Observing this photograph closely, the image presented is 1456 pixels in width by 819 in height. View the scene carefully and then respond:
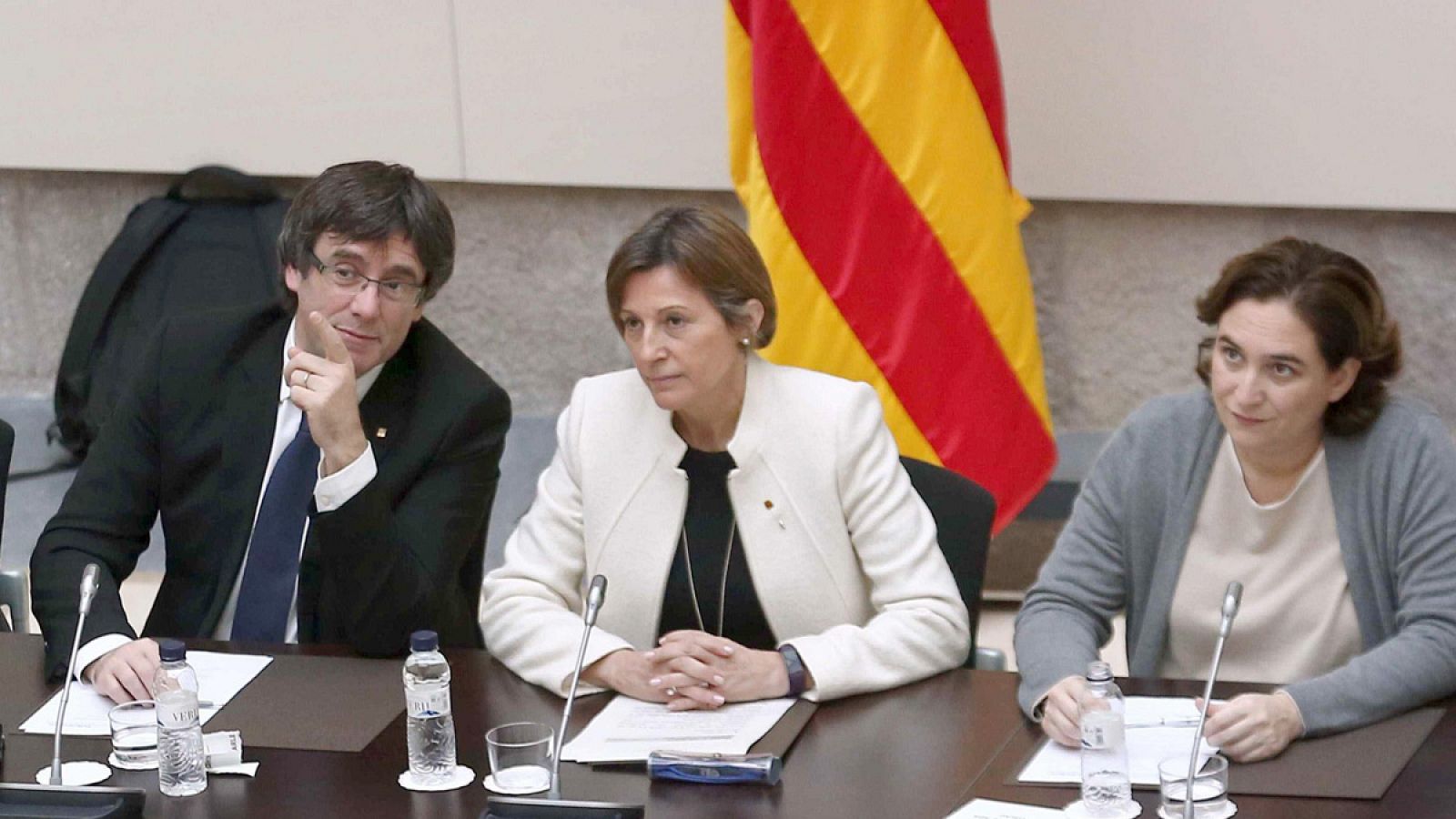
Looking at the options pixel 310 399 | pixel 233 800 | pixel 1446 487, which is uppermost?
pixel 310 399

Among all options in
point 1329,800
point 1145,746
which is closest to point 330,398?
point 1145,746

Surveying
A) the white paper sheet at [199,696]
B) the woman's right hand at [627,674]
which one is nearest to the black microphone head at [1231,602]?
the woman's right hand at [627,674]

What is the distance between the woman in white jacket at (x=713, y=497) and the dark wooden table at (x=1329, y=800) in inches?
14.2

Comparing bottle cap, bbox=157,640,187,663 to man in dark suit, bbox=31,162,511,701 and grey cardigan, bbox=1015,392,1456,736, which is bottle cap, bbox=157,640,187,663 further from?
grey cardigan, bbox=1015,392,1456,736

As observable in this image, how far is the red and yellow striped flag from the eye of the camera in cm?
371

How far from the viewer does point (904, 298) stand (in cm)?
382

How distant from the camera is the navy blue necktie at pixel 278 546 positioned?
115 inches

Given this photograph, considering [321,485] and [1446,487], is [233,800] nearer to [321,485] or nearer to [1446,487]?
[321,485]

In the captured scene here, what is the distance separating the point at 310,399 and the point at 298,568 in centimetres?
31

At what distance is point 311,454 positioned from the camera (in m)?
2.95

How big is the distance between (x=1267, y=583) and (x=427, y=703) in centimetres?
118

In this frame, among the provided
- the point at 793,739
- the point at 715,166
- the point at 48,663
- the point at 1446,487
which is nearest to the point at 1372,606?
the point at 1446,487

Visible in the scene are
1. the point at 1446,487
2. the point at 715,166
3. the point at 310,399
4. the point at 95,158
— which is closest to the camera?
the point at 1446,487

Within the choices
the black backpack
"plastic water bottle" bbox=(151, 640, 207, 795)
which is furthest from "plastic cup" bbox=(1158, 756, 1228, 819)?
the black backpack
